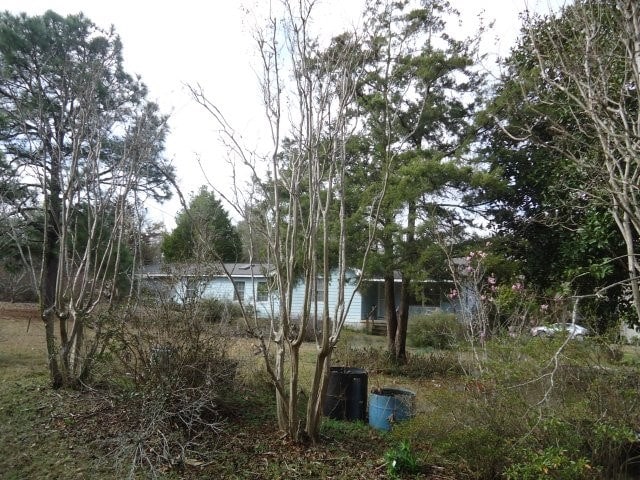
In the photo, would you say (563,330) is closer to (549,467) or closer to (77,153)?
(549,467)

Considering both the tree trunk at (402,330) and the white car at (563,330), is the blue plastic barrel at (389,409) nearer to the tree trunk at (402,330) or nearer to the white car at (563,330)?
the white car at (563,330)

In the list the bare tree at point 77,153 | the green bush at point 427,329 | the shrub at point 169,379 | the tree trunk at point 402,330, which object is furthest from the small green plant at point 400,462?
the green bush at point 427,329

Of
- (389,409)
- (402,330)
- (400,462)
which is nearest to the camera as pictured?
(400,462)

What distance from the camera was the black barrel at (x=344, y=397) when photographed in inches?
229

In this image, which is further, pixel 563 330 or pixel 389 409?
pixel 389 409

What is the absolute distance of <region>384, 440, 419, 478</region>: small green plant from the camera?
3.86m

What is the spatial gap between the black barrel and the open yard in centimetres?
59

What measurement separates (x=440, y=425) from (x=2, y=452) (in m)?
3.82

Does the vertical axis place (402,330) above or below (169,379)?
below

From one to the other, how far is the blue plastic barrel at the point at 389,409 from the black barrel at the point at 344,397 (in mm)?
245

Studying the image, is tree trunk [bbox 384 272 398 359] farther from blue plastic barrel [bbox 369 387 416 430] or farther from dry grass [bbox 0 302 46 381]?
dry grass [bbox 0 302 46 381]

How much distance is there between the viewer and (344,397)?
5.83 m

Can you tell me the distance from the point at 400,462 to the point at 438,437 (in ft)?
1.75

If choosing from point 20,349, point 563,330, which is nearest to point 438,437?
point 563,330
